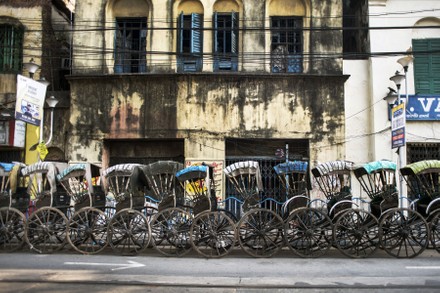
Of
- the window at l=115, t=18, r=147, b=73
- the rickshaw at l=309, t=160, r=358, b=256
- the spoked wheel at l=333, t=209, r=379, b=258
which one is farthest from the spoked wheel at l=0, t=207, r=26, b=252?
the window at l=115, t=18, r=147, b=73

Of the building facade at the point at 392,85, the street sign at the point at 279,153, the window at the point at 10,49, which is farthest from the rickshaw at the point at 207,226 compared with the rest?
the window at the point at 10,49

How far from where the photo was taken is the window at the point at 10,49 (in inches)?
625

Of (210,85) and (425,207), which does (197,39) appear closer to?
(210,85)

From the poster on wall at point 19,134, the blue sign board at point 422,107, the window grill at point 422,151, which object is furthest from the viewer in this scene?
the poster on wall at point 19,134

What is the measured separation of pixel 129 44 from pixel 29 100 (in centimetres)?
456

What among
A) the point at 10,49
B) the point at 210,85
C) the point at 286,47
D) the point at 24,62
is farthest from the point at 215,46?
the point at 10,49

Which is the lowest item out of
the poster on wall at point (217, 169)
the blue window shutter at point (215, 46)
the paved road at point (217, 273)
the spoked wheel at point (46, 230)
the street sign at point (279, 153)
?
the paved road at point (217, 273)

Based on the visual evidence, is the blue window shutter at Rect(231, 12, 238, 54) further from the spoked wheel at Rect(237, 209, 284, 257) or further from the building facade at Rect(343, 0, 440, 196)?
the spoked wheel at Rect(237, 209, 284, 257)

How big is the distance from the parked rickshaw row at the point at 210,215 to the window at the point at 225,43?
21.7 ft

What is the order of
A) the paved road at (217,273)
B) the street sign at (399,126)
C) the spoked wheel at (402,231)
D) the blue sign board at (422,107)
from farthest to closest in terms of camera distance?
the blue sign board at (422,107) < the street sign at (399,126) < the spoked wheel at (402,231) < the paved road at (217,273)

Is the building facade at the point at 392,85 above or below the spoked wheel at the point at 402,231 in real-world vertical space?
above

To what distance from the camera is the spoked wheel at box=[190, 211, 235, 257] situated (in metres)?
8.72

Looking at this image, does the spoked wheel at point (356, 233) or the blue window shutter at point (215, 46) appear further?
the blue window shutter at point (215, 46)

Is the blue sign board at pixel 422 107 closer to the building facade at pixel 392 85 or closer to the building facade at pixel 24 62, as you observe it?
the building facade at pixel 392 85
